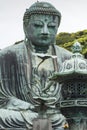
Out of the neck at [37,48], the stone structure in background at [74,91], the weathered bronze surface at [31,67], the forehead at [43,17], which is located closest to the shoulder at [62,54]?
the weathered bronze surface at [31,67]

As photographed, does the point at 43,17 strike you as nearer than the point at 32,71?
No

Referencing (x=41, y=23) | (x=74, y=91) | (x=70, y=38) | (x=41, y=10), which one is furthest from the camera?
(x=70, y=38)

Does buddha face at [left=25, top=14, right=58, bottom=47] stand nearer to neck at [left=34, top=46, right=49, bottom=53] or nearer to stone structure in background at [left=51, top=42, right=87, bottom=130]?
neck at [left=34, top=46, right=49, bottom=53]

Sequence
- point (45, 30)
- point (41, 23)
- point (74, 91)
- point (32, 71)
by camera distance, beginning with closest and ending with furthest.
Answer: point (74, 91) < point (45, 30) < point (32, 71) < point (41, 23)

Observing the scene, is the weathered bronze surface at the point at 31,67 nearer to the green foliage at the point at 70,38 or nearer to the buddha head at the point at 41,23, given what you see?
the buddha head at the point at 41,23

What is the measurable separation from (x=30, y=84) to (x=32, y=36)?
1194 mm

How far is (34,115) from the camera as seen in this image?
17.1 meters

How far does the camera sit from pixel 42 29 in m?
17.9

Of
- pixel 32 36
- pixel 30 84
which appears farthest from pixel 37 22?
pixel 30 84

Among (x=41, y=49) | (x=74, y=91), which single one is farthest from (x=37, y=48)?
(x=74, y=91)

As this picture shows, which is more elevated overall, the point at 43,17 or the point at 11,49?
the point at 43,17

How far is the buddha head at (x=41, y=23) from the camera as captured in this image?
18.0m

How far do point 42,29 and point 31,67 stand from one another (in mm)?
913

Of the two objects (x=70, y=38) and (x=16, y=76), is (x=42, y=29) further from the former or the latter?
(x=70, y=38)
